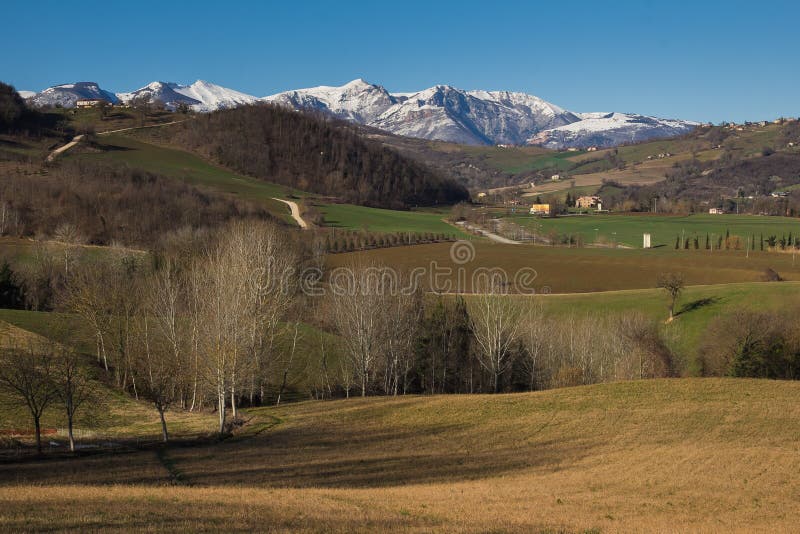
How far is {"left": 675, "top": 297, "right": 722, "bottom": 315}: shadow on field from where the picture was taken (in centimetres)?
8488

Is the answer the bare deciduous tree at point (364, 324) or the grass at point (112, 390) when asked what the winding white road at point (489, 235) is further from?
the grass at point (112, 390)

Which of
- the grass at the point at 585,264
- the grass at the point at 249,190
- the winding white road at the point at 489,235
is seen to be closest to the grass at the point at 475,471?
the grass at the point at 585,264

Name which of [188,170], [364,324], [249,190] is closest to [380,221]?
[249,190]

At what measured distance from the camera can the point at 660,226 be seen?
16788cm

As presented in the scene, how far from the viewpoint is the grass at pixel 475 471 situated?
20.5 metres

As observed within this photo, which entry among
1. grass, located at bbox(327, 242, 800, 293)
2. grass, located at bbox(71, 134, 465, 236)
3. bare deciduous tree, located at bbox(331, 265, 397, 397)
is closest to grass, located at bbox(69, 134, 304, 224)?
grass, located at bbox(71, 134, 465, 236)

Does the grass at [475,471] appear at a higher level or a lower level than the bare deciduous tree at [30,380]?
lower

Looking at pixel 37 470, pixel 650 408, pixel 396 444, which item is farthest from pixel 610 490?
pixel 37 470

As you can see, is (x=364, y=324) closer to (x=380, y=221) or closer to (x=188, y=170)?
(x=380, y=221)

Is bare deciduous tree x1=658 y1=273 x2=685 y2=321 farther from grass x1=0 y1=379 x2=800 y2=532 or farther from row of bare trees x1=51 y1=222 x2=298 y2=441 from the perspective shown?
row of bare trees x1=51 y1=222 x2=298 y2=441

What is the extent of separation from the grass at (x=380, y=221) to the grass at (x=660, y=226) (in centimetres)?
2338

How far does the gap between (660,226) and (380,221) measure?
69.6 metres

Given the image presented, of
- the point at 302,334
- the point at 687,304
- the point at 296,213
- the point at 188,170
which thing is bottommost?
the point at 302,334

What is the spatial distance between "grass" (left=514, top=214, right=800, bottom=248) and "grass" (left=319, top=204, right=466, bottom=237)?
2338 centimetres
